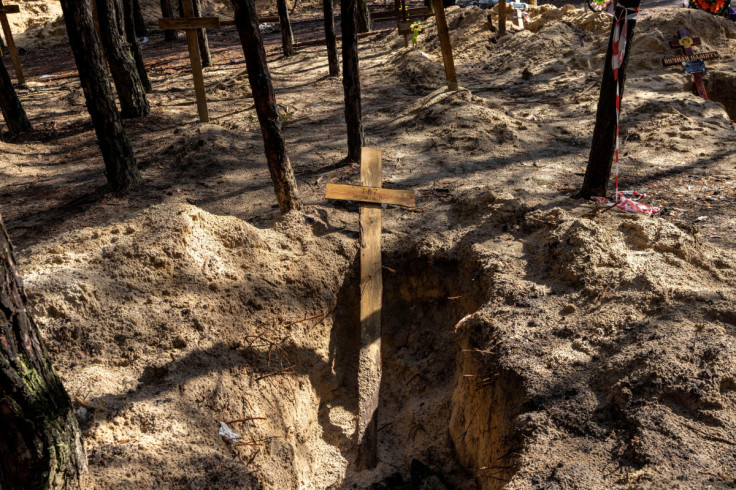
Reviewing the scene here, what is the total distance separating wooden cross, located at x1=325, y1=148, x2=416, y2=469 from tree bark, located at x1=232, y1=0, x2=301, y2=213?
0.46 metres

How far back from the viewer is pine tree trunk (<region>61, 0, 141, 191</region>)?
5898 millimetres

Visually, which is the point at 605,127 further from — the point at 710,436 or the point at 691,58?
the point at 691,58

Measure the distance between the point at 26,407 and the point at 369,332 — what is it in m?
2.91

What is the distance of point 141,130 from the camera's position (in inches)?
337

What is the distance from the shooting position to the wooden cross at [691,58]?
8.76 metres

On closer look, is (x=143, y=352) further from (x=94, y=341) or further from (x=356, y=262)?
(x=356, y=262)

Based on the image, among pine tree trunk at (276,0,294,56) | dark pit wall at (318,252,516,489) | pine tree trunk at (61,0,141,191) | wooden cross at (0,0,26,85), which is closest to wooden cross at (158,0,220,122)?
pine tree trunk at (61,0,141,191)

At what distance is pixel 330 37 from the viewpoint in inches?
433

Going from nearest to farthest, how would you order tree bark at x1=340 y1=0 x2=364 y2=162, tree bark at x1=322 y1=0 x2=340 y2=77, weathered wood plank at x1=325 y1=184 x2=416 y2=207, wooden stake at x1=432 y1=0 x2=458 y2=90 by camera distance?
weathered wood plank at x1=325 y1=184 x2=416 y2=207 → tree bark at x1=340 y1=0 x2=364 y2=162 → wooden stake at x1=432 y1=0 x2=458 y2=90 → tree bark at x1=322 y1=0 x2=340 y2=77

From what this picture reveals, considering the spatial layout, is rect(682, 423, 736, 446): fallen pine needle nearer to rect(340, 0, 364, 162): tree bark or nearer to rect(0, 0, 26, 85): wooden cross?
rect(340, 0, 364, 162): tree bark

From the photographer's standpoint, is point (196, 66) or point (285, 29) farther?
point (285, 29)

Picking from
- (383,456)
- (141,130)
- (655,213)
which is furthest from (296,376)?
(141,130)

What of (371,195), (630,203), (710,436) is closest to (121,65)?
(371,195)

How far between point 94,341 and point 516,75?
9.41 meters
